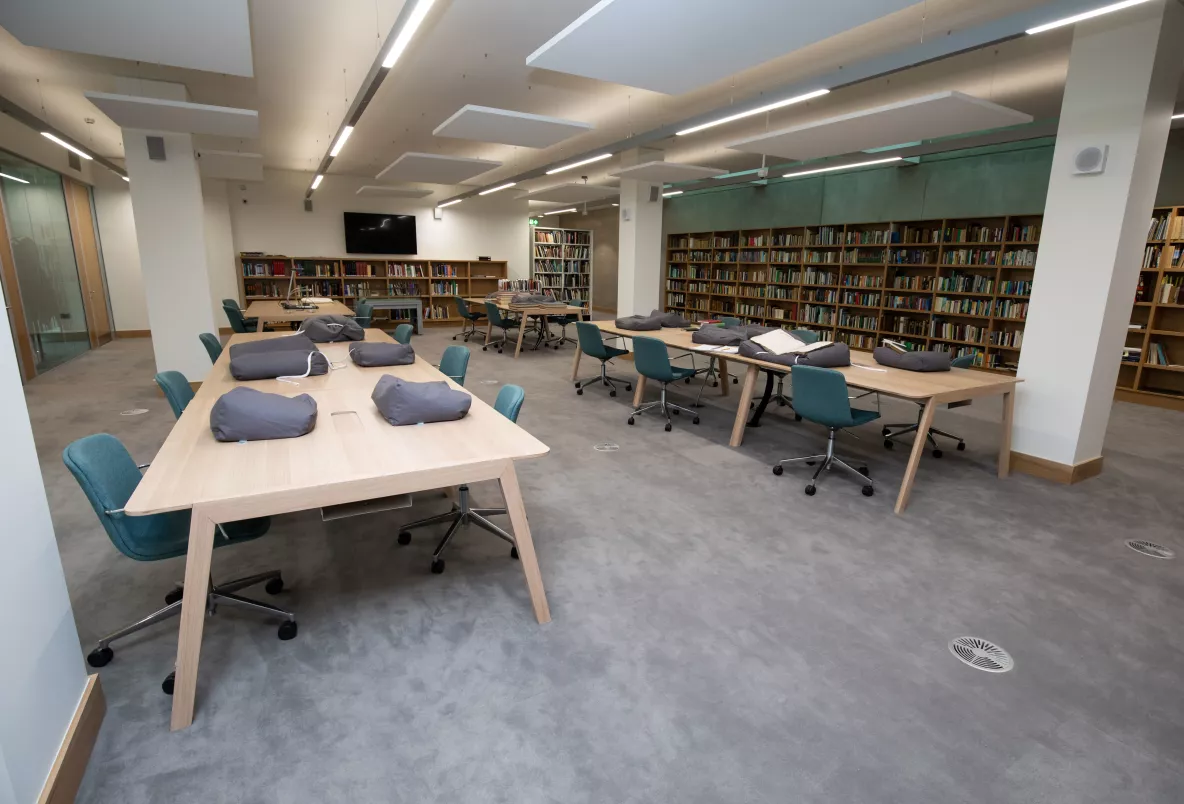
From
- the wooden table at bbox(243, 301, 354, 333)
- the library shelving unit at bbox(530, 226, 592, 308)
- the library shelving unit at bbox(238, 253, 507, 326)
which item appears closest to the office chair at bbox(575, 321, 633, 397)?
the wooden table at bbox(243, 301, 354, 333)

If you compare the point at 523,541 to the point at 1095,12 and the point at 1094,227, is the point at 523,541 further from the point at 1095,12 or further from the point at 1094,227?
the point at 1094,227

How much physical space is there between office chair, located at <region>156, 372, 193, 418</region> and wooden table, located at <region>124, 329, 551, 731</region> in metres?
0.23

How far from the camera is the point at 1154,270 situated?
264 inches

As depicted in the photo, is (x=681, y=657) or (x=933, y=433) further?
(x=933, y=433)

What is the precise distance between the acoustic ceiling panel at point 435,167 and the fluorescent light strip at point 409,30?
11.6ft

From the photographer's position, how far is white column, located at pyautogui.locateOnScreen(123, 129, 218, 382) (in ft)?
20.0

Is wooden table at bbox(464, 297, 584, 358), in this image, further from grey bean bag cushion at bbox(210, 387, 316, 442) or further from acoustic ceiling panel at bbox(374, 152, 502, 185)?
grey bean bag cushion at bbox(210, 387, 316, 442)

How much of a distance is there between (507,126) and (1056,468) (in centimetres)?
574

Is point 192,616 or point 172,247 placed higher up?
point 172,247

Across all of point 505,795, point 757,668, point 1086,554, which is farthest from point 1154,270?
point 505,795

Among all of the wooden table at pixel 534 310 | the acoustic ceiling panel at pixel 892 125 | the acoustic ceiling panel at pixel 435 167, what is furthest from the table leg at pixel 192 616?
the wooden table at pixel 534 310

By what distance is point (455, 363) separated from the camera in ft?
13.1

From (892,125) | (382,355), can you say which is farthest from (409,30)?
(892,125)

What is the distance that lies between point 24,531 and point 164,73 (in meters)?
6.60
